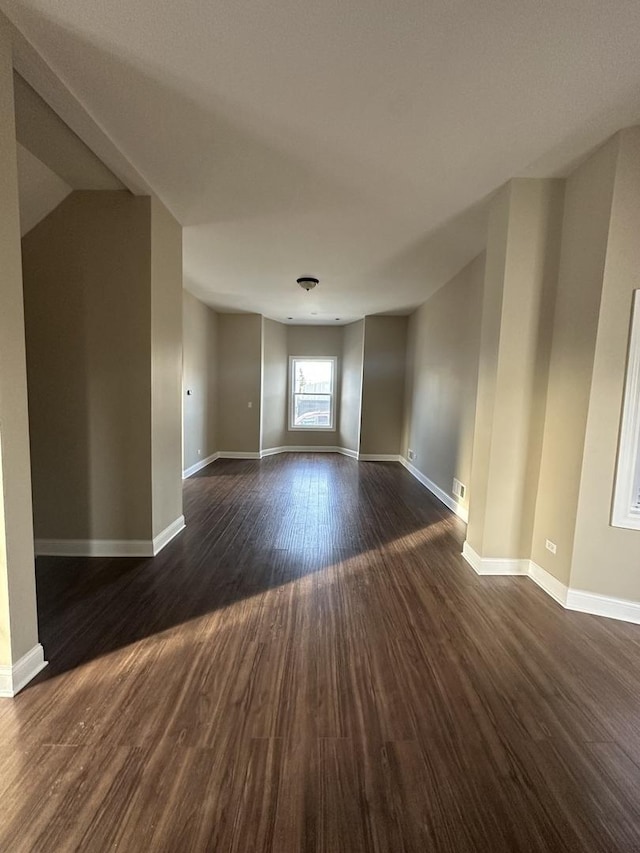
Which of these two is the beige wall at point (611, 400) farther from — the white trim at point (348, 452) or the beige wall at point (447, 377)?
the white trim at point (348, 452)

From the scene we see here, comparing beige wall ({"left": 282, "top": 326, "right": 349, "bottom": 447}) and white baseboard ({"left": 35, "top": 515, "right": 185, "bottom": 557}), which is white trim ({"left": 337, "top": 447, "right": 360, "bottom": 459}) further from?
white baseboard ({"left": 35, "top": 515, "right": 185, "bottom": 557})

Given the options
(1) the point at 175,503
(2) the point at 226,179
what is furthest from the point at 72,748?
(2) the point at 226,179

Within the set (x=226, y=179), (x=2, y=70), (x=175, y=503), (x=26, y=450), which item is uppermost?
(x=226, y=179)

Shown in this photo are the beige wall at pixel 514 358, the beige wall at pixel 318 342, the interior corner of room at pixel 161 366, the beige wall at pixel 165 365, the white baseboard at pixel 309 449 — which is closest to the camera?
the interior corner of room at pixel 161 366

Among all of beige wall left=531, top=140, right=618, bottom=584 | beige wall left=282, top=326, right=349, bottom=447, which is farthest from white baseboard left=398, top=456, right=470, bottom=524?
beige wall left=282, top=326, right=349, bottom=447

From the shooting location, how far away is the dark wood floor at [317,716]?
1164 millimetres

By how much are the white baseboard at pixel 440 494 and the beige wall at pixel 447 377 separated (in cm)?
6

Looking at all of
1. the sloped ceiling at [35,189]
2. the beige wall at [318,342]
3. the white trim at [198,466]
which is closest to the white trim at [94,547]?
the sloped ceiling at [35,189]

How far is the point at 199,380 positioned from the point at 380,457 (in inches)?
147

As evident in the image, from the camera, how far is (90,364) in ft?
9.29

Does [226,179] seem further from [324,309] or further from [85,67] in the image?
[324,309]

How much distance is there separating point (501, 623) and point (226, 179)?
3352 millimetres

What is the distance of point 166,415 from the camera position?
320cm

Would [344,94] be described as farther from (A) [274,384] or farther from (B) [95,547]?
(A) [274,384]
